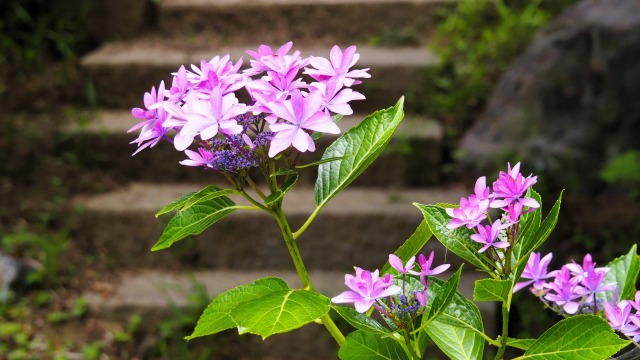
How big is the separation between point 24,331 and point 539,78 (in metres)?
2.21

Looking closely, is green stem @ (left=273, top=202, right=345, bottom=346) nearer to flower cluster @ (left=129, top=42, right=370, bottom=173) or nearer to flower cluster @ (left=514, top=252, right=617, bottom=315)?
flower cluster @ (left=129, top=42, right=370, bottom=173)

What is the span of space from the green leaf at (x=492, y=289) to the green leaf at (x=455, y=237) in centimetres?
2

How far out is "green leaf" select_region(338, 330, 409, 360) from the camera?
71cm

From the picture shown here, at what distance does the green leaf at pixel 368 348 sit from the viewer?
2.34ft

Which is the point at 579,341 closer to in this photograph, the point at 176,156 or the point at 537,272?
the point at 537,272

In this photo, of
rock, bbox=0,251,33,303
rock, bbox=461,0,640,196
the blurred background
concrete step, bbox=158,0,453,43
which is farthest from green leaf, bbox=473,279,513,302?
concrete step, bbox=158,0,453,43

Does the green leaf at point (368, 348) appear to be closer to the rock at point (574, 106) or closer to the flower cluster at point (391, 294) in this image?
the flower cluster at point (391, 294)

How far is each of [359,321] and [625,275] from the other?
0.30 metres

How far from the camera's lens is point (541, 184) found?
3090 mm

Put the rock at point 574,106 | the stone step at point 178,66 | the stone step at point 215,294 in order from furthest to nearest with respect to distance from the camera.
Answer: the stone step at point 178,66, the rock at point 574,106, the stone step at point 215,294

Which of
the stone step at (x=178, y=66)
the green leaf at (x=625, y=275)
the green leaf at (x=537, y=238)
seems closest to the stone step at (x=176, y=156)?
the stone step at (x=178, y=66)

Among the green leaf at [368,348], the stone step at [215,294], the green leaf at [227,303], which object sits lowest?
the stone step at [215,294]

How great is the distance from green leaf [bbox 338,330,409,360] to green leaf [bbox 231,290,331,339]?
0.25 ft

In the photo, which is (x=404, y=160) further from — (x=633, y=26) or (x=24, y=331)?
(x=24, y=331)
